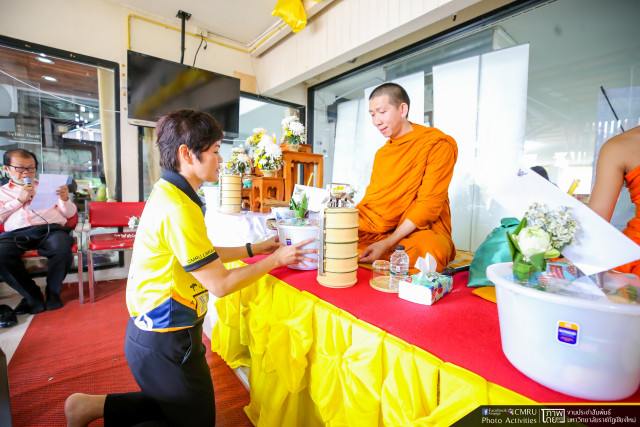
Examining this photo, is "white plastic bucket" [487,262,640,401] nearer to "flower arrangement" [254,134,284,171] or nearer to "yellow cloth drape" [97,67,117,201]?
"flower arrangement" [254,134,284,171]

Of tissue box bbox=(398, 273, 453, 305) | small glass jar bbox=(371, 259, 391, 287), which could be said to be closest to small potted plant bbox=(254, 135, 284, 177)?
small glass jar bbox=(371, 259, 391, 287)

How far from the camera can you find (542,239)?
1.84 ft

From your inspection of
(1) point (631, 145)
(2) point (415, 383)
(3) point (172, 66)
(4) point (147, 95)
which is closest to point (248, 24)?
(3) point (172, 66)

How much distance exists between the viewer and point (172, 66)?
3533 mm

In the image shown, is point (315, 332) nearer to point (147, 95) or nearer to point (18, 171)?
point (18, 171)

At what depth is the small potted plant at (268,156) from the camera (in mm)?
2121

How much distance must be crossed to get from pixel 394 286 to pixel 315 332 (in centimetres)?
31

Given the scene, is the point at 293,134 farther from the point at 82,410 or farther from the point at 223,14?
the point at 223,14

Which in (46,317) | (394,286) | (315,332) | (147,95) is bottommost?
(46,317)

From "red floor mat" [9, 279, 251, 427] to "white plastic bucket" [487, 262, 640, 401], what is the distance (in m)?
1.31

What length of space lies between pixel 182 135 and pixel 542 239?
1.07 m

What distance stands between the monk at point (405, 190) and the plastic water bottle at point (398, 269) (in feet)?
0.98

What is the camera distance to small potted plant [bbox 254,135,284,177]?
212 cm

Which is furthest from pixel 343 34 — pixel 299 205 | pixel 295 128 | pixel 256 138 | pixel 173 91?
pixel 299 205
